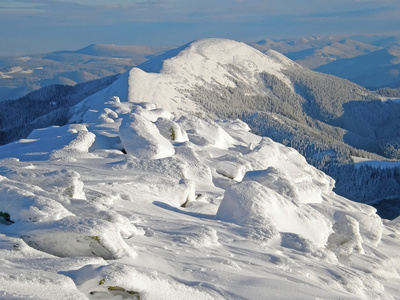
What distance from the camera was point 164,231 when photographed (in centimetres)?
1750

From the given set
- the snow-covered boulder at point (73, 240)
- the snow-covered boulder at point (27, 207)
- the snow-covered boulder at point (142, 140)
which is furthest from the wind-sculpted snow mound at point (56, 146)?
the snow-covered boulder at point (73, 240)

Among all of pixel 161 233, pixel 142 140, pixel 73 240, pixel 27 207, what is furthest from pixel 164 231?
pixel 142 140

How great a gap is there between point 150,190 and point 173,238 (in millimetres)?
6203

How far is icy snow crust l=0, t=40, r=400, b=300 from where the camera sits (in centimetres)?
1223

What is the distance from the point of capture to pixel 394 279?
69.2ft

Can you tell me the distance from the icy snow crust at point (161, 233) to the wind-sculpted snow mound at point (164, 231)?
0.04 m

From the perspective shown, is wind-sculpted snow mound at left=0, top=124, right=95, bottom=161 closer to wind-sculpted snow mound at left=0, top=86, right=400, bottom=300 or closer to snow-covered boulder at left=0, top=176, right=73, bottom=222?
wind-sculpted snow mound at left=0, top=86, right=400, bottom=300

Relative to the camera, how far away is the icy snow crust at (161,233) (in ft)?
40.1

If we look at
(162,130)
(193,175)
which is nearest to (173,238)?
(193,175)

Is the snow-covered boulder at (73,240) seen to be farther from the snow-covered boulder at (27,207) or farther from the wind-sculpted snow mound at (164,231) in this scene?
the snow-covered boulder at (27,207)

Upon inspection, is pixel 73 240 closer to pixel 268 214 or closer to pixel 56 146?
pixel 268 214

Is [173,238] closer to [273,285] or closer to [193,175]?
[273,285]

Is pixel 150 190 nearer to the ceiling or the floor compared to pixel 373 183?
nearer to the ceiling

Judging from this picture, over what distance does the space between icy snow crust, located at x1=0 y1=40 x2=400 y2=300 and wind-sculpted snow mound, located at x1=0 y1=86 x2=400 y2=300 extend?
0.14ft
